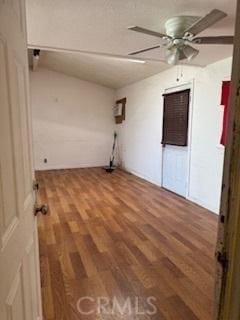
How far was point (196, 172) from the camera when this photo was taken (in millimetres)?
4098

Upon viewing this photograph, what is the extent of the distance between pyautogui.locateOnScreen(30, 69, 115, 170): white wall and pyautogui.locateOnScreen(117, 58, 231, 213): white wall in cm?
161

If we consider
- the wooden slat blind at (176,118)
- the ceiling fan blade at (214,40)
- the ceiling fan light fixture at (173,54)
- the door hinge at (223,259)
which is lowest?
the door hinge at (223,259)

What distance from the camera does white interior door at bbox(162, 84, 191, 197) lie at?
436 centimetres

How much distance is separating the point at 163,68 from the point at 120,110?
246 centimetres

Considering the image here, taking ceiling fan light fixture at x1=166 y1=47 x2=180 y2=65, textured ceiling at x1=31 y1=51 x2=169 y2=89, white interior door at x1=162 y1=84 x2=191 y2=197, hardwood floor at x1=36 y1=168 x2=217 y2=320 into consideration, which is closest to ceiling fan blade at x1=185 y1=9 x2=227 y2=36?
ceiling fan light fixture at x1=166 y1=47 x2=180 y2=65

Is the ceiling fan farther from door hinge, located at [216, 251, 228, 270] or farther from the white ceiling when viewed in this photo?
door hinge, located at [216, 251, 228, 270]

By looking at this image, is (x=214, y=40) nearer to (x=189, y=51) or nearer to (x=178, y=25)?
(x=189, y=51)

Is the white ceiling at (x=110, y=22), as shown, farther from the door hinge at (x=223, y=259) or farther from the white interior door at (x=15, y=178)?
the door hinge at (x=223, y=259)

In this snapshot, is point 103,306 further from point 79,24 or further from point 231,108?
point 79,24

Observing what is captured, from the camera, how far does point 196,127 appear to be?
4.05 m

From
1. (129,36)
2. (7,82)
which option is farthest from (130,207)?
(7,82)

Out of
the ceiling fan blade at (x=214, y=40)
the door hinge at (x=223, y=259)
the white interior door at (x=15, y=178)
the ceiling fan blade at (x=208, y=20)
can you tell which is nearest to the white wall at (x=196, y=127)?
the ceiling fan blade at (x=214, y=40)

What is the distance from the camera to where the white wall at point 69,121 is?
6.81 m

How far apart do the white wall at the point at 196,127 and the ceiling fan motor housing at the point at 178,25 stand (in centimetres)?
143
